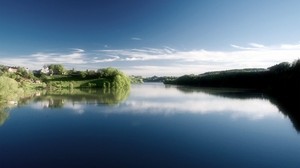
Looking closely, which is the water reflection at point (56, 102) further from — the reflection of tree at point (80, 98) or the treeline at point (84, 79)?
the treeline at point (84, 79)

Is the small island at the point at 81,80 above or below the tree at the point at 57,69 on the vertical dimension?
below

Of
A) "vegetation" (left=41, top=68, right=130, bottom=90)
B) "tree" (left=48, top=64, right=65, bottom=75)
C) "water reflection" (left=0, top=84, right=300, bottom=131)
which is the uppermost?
"tree" (left=48, top=64, right=65, bottom=75)

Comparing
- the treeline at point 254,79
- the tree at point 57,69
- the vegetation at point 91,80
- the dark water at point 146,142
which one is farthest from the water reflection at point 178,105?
the tree at point 57,69

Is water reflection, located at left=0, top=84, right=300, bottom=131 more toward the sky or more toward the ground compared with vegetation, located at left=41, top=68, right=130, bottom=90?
more toward the ground

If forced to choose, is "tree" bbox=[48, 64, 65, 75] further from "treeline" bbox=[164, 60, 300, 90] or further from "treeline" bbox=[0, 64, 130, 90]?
"treeline" bbox=[164, 60, 300, 90]

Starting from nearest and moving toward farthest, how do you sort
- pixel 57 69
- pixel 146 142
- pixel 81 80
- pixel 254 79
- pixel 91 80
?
pixel 146 142
pixel 91 80
pixel 81 80
pixel 254 79
pixel 57 69

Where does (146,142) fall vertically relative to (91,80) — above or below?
below

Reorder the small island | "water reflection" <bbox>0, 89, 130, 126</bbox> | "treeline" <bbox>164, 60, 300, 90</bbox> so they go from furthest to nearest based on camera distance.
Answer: the small island, "treeline" <bbox>164, 60, 300, 90</bbox>, "water reflection" <bbox>0, 89, 130, 126</bbox>

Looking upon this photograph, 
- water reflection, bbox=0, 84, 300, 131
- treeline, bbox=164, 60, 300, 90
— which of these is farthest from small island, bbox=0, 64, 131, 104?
treeline, bbox=164, 60, 300, 90

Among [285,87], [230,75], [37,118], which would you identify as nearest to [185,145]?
[37,118]

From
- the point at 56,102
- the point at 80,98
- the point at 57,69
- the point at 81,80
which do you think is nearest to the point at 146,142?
the point at 56,102

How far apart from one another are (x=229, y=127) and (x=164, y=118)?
9255mm

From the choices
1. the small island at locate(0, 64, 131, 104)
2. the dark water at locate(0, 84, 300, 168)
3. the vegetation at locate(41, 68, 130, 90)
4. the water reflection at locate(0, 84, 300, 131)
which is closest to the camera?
the dark water at locate(0, 84, 300, 168)

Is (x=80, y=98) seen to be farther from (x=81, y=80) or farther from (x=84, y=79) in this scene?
(x=84, y=79)
